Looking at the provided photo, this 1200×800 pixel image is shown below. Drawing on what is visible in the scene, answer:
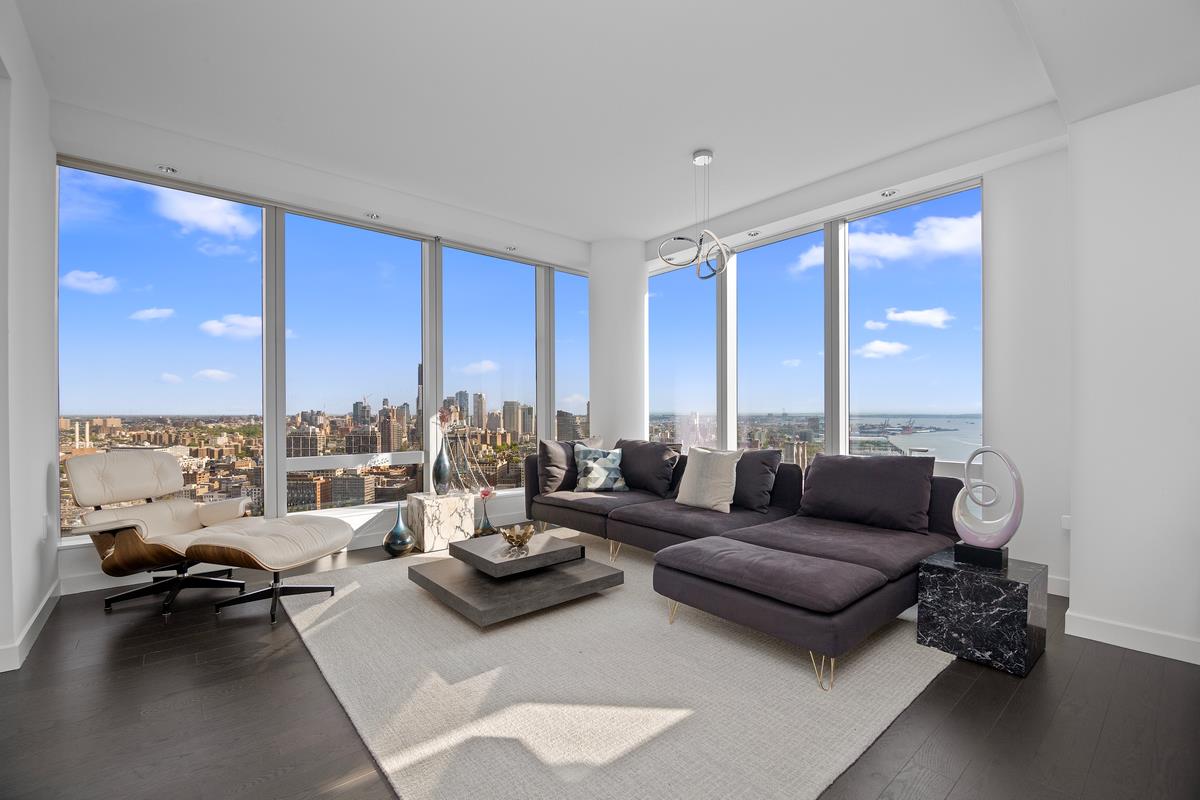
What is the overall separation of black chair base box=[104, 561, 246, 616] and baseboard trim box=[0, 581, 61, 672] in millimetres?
251

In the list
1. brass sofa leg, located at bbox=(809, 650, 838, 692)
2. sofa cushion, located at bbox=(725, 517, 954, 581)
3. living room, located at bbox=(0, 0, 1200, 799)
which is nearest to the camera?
living room, located at bbox=(0, 0, 1200, 799)

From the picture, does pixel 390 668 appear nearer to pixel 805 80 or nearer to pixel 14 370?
pixel 14 370

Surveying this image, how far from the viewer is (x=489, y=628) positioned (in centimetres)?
293

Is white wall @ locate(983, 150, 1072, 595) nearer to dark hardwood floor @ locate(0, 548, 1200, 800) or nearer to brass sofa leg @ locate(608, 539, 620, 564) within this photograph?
dark hardwood floor @ locate(0, 548, 1200, 800)

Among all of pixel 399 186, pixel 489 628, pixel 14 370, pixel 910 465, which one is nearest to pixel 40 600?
pixel 14 370

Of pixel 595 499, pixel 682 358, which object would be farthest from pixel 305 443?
pixel 682 358

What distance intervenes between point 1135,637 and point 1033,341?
177 centimetres

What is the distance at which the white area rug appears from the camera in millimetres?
1762

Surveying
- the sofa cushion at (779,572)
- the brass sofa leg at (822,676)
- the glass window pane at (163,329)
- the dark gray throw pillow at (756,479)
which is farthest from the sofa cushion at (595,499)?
the glass window pane at (163,329)

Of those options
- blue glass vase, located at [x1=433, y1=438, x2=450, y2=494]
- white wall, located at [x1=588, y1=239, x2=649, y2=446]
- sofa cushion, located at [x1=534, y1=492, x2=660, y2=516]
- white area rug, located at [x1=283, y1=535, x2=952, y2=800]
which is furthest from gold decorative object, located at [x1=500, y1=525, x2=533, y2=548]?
white wall, located at [x1=588, y1=239, x2=649, y2=446]

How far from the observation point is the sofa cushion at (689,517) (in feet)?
11.8

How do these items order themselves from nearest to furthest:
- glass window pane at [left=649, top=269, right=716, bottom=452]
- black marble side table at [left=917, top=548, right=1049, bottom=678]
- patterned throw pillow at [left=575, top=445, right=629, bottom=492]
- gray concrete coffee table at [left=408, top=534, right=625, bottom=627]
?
black marble side table at [left=917, top=548, right=1049, bottom=678]
gray concrete coffee table at [left=408, top=534, right=625, bottom=627]
patterned throw pillow at [left=575, top=445, right=629, bottom=492]
glass window pane at [left=649, top=269, right=716, bottom=452]

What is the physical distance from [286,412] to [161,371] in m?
0.84

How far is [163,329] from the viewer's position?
158 inches
